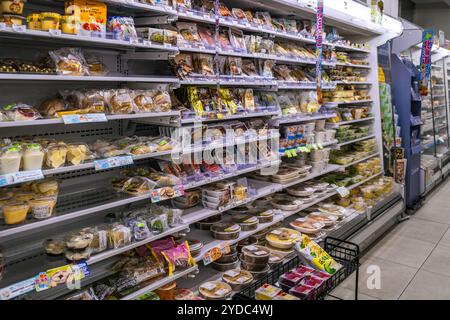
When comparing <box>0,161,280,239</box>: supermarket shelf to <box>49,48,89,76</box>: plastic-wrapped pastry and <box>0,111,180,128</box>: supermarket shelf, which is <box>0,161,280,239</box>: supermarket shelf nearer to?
<box>0,111,180,128</box>: supermarket shelf

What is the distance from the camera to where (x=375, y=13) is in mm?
4988

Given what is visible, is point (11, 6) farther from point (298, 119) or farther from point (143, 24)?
point (298, 119)

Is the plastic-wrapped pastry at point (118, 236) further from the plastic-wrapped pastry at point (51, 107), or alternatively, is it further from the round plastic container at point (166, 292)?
the plastic-wrapped pastry at point (51, 107)

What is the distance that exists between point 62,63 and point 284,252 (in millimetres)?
2253

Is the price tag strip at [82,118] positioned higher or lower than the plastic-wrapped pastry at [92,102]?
lower

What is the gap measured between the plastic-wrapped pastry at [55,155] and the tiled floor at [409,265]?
2.63m

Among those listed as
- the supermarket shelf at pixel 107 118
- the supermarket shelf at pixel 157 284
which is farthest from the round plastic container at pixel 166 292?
the supermarket shelf at pixel 107 118

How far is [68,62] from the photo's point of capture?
2023mm

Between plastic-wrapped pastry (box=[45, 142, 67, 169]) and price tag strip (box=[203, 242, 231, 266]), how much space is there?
128 cm

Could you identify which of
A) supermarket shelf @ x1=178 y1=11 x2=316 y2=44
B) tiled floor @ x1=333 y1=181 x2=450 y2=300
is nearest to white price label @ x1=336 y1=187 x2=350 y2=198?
tiled floor @ x1=333 y1=181 x2=450 y2=300

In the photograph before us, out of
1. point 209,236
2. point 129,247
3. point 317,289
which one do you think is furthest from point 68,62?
point 317,289

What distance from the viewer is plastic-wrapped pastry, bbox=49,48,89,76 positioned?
6.58ft

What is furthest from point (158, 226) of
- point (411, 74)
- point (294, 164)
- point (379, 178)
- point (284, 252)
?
point (411, 74)

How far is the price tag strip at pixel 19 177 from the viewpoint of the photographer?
5.83ft
